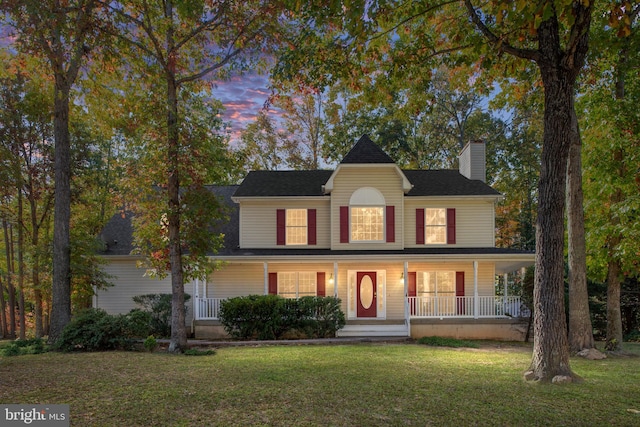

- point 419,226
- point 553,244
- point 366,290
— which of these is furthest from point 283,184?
point 553,244

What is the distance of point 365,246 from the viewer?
56.9ft

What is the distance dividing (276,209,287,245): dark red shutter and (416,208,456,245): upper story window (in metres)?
5.46

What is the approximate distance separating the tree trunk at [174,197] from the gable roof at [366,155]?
765 centimetres

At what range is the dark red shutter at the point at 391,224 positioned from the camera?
17422 millimetres

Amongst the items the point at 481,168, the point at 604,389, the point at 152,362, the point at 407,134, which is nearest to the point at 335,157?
the point at 407,134

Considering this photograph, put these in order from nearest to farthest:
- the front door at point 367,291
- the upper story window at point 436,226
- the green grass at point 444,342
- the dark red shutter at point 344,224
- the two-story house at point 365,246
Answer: the green grass at point 444,342
the two-story house at point 365,246
the dark red shutter at point 344,224
the front door at point 367,291
the upper story window at point 436,226

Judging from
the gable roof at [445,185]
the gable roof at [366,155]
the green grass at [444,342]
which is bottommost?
the green grass at [444,342]

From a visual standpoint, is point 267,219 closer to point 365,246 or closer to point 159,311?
point 365,246

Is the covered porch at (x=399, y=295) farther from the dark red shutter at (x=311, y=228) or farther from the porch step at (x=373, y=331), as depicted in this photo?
the dark red shutter at (x=311, y=228)

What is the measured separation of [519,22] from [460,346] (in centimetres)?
1031

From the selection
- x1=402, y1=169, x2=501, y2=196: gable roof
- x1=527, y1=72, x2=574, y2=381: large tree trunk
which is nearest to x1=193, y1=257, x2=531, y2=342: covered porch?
x1=402, y1=169, x2=501, y2=196: gable roof

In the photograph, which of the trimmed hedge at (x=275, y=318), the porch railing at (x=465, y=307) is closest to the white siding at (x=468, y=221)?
the porch railing at (x=465, y=307)

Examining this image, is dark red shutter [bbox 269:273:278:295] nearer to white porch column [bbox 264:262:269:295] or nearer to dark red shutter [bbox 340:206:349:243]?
white porch column [bbox 264:262:269:295]

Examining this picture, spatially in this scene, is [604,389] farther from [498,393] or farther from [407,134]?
[407,134]
